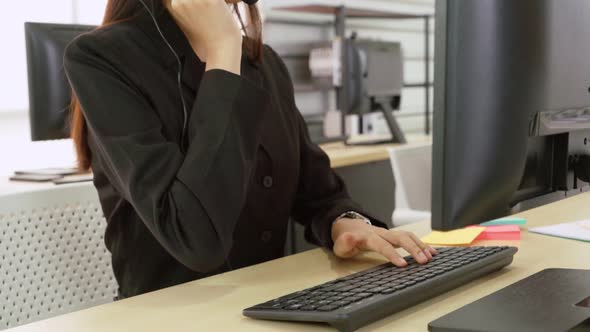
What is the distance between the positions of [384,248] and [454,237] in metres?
0.25

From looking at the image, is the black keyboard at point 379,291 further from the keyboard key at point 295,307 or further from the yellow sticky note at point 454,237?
the yellow sticky note at point 454,237

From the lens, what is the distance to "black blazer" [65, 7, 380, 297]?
3.42ft

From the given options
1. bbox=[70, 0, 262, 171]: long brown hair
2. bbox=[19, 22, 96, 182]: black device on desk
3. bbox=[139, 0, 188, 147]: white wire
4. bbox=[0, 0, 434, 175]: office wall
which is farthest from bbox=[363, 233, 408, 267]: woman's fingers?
bbox=[0, 0, 434, 175]: office wall

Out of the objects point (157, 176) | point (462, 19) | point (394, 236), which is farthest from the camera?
point (394, 236)

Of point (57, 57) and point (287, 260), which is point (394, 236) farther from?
point (57, 57)

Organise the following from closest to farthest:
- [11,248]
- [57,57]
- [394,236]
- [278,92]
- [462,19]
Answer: [462,19] → [394,236] → [278,92] → [11,248] → [57,57]

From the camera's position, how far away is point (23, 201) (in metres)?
1.75

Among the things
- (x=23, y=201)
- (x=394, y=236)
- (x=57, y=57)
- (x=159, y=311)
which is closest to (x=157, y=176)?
(x=159, y=311)

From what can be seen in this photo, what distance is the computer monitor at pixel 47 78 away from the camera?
7.04ft

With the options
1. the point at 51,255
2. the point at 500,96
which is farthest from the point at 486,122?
the point at 51,255

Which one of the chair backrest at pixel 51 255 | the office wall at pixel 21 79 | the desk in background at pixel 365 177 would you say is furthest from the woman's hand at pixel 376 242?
the office wall at pixel 21 79

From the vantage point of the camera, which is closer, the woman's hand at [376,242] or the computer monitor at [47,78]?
the woman's hand at [376,242]

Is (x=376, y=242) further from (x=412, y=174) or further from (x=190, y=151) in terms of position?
(x=412, y=174)

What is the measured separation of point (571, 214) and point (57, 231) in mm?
1165
